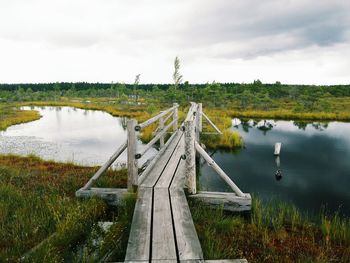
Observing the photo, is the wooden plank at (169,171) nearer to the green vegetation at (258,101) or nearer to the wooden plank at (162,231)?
the wooden plank at (162,231)

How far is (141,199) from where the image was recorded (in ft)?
19.5

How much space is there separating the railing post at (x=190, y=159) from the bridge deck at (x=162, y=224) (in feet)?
0.81

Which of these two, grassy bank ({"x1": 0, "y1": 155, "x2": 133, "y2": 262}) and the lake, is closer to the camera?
grassy bank ({"x1": 0, "y1": 155, "x2": 133, "y2": 262})

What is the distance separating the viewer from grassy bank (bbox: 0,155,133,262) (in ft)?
14.8

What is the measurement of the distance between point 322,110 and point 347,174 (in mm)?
27193

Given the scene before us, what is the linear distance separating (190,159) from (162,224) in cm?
208

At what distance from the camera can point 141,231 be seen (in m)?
4.54

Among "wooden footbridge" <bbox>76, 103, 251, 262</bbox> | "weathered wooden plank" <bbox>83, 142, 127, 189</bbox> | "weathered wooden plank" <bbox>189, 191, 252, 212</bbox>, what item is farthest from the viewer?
"weathered wooden plank" <bbox>83, 142, 127, 189</bbox>

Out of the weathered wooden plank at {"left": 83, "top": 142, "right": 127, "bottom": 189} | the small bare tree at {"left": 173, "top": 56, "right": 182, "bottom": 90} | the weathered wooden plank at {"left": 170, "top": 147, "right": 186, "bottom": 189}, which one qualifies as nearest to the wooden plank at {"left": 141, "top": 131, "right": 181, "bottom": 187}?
the weathered wooden plank at {"left": 170, "top": 147, "right": 186, "bottom": 189}

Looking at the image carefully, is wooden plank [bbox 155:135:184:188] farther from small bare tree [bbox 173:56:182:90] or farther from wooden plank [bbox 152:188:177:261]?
small bare tree [bbox 173:56:182:90]

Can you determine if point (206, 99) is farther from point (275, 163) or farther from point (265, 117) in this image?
point (275, 163)

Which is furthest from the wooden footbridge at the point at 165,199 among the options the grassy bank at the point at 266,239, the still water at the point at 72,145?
the still water at the point at 72,145

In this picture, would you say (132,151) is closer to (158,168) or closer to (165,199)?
(165,199)

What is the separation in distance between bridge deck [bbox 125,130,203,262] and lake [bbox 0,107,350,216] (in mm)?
2943
